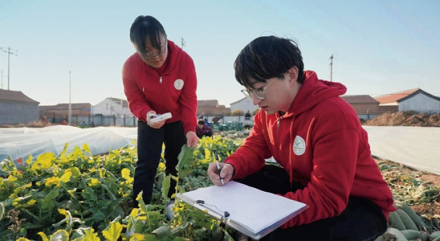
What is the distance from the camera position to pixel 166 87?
200cm

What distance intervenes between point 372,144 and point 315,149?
15.4 feet

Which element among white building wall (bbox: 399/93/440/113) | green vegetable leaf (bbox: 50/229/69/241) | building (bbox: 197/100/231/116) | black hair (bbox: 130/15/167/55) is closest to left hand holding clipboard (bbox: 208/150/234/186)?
green vegetable leaf (bbox: 50/229/69/241)

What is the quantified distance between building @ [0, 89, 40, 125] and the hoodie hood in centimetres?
3087

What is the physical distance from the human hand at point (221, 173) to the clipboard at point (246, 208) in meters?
0.07

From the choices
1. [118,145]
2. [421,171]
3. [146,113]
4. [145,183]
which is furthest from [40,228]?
[421,171]

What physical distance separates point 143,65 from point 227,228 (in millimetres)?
1286

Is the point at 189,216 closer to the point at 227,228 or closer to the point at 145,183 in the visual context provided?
the point at 227,228

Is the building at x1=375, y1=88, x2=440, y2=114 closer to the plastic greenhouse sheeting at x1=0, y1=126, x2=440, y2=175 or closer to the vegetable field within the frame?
the plastic greenhouse sheeting at x1=0, y1=126, x2=440, y2=175

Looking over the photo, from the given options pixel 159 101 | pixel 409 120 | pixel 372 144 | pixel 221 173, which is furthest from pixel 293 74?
pixel 409 120

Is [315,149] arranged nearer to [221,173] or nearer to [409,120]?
[221,173]

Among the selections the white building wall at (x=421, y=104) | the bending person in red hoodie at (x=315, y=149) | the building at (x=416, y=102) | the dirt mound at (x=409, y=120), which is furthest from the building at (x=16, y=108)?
the white building wall at (x=421, y=104)

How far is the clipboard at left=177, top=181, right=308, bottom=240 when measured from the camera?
0.88m

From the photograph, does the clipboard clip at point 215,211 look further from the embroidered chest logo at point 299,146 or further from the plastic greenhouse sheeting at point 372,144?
the plastic greenhouse sheeting at point 372,144

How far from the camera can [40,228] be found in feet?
5.42
